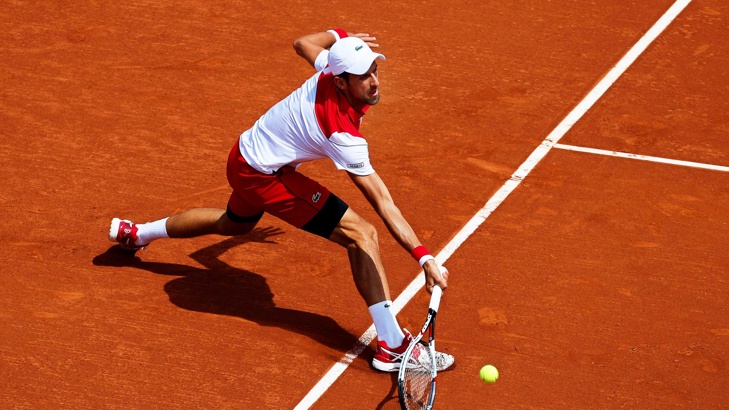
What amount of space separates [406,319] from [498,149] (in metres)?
2.87

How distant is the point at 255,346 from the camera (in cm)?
811

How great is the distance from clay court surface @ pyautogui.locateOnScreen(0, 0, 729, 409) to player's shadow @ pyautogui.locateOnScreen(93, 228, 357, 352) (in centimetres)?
2

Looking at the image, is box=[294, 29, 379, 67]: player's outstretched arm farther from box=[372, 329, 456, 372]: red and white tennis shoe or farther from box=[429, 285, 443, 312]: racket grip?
A: box=[372, 329, 456, 372]: red and white tennis shoe

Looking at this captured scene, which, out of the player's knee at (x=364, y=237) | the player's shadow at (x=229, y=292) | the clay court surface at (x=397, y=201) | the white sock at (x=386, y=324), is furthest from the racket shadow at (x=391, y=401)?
the player's knee at (x=364, y=237)

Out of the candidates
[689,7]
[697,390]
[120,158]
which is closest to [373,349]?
[697,390]

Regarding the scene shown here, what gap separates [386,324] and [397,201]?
7.69 feet

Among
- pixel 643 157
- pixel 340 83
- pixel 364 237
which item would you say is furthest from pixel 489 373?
pixel 643 157

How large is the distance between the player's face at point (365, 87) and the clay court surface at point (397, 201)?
1.80 meters

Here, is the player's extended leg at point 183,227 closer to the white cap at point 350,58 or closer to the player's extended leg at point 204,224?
the player's extended leg at point 204,224

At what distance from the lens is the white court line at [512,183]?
7848mm

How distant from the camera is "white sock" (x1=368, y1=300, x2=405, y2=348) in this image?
306 inches

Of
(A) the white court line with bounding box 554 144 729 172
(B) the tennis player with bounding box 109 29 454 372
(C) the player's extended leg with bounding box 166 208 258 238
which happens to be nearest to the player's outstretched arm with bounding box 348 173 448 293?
(B) the tennis player with bounding box 109 29 454 372

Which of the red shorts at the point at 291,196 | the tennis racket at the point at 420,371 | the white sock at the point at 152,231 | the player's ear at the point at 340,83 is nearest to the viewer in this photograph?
the tennis racket at the point at 420,371

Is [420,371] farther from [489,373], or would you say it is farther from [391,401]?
[489,373]
